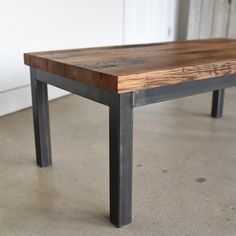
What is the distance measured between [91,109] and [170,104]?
0.56 m

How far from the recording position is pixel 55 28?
2.36 metres

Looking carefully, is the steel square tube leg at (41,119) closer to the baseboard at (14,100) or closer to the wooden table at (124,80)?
the wooden table at (124,80)

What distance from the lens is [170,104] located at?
2404 mm

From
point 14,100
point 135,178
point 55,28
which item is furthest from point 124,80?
point 55,28

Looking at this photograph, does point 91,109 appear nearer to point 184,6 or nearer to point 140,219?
point 140,219

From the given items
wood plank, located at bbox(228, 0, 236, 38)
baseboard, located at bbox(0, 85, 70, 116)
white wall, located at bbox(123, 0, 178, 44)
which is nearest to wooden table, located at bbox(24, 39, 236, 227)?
baseboard, located at bbox(0, 85, 70, 116)

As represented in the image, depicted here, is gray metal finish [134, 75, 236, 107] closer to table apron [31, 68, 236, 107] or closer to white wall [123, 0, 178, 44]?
table apron [31, 68, 236, 107]

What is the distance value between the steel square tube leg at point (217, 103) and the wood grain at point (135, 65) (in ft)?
1.92

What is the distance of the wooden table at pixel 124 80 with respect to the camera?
0.95 metres

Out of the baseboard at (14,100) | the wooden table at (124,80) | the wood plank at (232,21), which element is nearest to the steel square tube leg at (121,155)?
the wooden table at (124,80)

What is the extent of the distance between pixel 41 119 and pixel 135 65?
1.67 ft

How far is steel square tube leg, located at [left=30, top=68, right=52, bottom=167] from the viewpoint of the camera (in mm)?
1344

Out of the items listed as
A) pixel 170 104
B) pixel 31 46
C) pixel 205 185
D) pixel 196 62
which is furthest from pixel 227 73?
pixel 31 46

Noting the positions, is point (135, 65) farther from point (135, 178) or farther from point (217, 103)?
point (217, 103)
